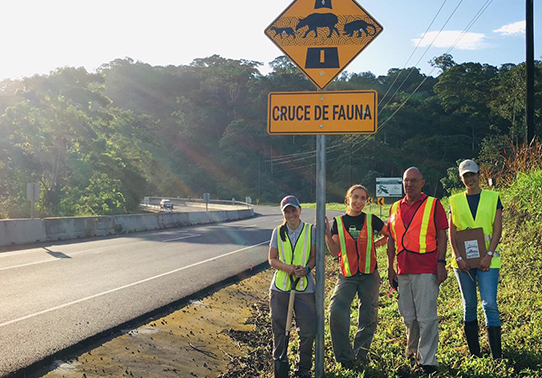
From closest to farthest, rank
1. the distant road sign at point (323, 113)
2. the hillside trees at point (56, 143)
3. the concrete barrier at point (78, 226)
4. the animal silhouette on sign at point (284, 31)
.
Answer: the distant road sign at point (323, 113) < the animal silhouette on sign at point (284, 31) < the concrete barrier at point (78, 226) < the hillside trees at point (56, 143)

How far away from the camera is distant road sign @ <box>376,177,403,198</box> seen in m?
34.1

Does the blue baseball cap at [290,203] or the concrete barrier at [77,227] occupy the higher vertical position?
the blue baseball cap at [290,203]

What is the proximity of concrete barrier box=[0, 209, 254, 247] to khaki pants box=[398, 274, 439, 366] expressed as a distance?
15411mm

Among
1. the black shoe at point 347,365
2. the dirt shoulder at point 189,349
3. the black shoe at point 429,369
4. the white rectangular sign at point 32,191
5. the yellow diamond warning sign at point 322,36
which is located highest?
the yellow diamond warning sign at point 322,36

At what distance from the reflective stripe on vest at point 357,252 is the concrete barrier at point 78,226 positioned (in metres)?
14.9

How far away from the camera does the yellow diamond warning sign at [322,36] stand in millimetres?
4555

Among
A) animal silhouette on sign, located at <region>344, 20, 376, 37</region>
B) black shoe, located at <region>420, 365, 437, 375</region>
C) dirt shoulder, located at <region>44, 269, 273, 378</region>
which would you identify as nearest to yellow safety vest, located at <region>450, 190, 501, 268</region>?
black shoe, located at <region>420, 365, 437, 375</region>

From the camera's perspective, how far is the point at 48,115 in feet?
111

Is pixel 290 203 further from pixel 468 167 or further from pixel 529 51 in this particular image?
pixel 529 51

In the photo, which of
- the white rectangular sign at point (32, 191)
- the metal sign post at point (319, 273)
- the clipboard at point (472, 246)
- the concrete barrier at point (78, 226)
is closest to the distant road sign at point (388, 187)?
the concrete barrier at point (78, 226)

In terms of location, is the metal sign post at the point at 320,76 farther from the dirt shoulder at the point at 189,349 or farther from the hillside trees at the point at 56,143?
the hillside trees at the point at 56,143

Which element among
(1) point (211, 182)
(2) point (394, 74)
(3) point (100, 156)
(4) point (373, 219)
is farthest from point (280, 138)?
(4) point (373, 219)

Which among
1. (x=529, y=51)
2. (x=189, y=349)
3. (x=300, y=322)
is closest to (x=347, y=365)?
(x=300, y=322)

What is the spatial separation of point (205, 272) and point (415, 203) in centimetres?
761
